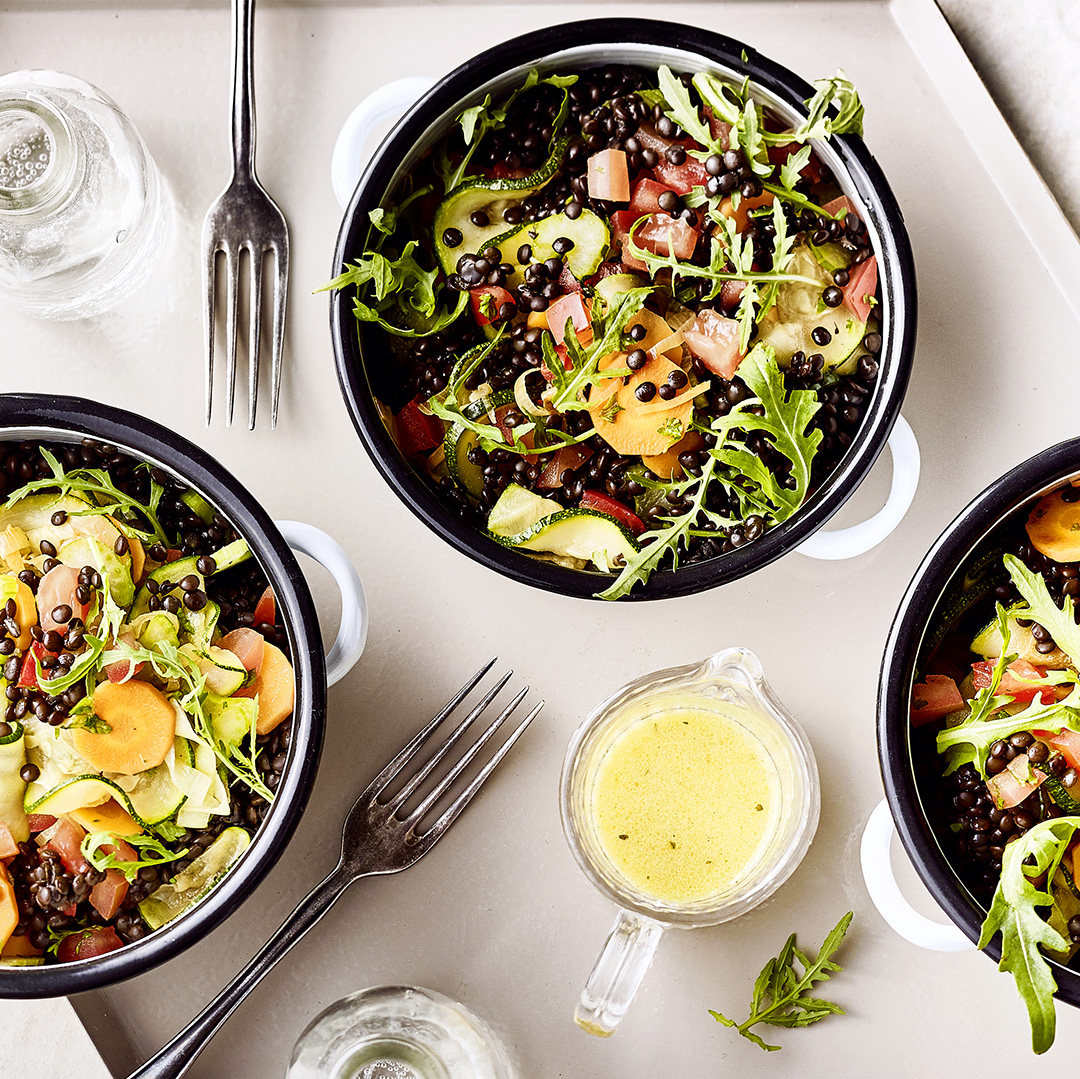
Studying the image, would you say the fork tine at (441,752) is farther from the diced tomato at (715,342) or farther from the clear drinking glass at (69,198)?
the clear drinking glass at (69,198)

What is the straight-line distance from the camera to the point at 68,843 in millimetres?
1667

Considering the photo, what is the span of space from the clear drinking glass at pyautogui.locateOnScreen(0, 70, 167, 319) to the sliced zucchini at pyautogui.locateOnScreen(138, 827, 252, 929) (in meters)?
1.07

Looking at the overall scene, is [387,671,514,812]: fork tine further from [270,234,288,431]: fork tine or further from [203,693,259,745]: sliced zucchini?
[270,234,288,431]: fork tine

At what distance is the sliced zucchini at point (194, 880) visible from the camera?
1.67 metres

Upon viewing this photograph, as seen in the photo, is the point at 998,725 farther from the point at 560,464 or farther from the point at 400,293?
the point at 400,293

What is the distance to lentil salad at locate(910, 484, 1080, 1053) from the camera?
165 centimetres

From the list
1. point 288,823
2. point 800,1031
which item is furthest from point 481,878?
point 800,1031

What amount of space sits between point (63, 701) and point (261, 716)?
32 cm

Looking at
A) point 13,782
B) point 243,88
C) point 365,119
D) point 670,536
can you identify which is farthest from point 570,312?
point 13,782

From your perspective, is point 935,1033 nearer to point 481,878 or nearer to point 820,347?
point 481,878

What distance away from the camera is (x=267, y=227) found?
193 centimetres

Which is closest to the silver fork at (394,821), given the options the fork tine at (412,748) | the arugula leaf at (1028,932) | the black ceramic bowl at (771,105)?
the fork tine at (412,748)

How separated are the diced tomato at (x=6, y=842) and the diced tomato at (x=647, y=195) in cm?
150

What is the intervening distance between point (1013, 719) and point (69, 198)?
1882 millimetres
